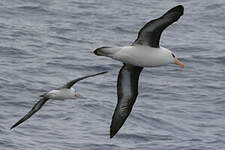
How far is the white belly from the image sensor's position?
11500mm

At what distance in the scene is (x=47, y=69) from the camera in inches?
830

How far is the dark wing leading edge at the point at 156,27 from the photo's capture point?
10.8 metres

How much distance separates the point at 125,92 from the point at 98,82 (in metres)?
7.57

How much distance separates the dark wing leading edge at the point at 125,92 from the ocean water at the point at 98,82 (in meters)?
3.29

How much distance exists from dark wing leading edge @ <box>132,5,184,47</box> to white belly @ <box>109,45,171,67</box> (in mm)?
86

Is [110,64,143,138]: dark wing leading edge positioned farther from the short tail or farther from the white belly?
the short tail

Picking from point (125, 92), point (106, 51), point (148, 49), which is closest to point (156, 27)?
point (148, 49)

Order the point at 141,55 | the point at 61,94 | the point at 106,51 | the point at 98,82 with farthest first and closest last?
the point at 98,82 → the point at 61,94 → the point at 141,55 → the point at 106,51

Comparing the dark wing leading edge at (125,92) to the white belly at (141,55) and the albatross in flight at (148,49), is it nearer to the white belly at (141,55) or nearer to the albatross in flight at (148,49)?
the albatross in flight at (148,49)

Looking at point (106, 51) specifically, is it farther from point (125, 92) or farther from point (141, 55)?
point (125, 92)

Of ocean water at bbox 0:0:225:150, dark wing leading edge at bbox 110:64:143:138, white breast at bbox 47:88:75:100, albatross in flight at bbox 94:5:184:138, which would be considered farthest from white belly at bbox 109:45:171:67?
ocean water at bbox 0:0:225:150

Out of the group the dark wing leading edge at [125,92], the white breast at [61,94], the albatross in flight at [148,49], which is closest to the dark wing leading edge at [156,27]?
the albatross in flight at [148,49]

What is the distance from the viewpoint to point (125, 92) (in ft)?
42.9

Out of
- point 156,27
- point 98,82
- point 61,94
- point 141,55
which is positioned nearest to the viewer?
point 156,27
